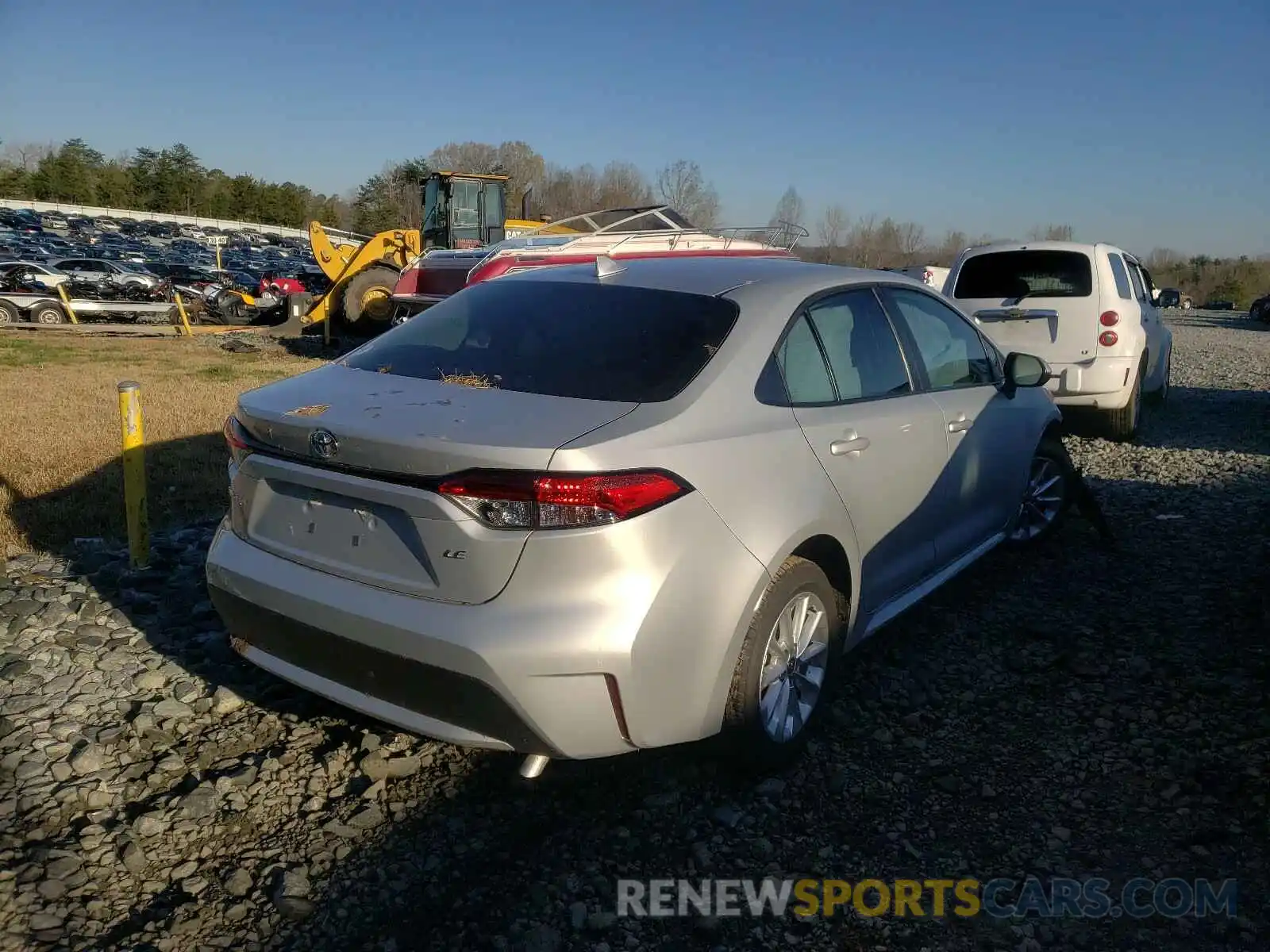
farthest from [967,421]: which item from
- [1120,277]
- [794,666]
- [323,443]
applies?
[1120,277]

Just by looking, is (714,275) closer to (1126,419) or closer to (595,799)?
(595,799)

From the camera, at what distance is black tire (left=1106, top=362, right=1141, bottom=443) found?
337 inches

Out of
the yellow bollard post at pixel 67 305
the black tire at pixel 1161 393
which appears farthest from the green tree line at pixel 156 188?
the black tire at pixel 1161 393

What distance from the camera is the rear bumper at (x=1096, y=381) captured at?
8250 millimetres

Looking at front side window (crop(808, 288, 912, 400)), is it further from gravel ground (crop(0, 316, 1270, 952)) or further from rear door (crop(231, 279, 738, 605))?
gravel ground (crop(0, 316, 1270, 952))

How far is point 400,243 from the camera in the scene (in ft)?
62.4

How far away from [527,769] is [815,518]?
1196mm

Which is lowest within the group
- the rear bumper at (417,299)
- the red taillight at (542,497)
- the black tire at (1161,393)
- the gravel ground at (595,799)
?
the gravel ground at (595,799)

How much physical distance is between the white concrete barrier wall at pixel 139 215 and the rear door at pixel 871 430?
296ft

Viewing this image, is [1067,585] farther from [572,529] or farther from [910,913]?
[572,529]

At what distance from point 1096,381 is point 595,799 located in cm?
702

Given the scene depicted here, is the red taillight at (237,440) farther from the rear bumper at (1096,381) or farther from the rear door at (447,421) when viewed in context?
the rear bumper at (1096,381)

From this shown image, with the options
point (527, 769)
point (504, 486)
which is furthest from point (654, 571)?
point (527, 769)

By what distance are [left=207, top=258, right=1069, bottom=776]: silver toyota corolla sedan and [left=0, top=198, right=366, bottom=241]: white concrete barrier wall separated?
296 feet
